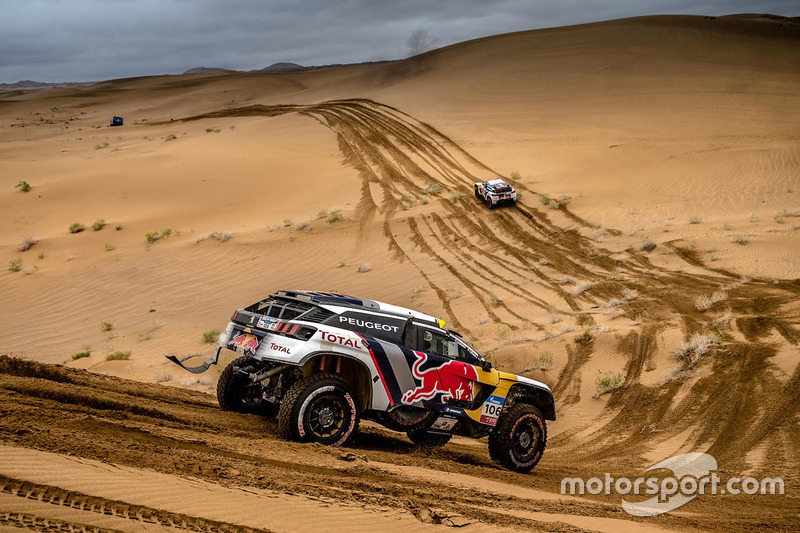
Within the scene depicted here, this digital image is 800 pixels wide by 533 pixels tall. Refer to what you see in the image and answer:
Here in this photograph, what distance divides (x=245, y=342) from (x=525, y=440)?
4.46 metres

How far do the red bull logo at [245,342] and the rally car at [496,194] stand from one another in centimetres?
2113

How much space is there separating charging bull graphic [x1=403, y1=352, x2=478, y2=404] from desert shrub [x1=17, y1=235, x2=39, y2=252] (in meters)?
21.5

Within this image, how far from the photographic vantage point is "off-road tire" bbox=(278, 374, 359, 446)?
8023mm

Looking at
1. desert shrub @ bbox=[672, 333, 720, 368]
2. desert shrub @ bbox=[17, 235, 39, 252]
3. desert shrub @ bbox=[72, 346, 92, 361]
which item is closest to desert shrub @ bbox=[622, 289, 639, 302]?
desert shrub @ bbox=[672, 333, 720, 368]

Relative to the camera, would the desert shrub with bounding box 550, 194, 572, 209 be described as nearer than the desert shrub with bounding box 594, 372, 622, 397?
No

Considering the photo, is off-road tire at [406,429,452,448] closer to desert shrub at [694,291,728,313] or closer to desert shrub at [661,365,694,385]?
desert shrub at [661,365,694,385]

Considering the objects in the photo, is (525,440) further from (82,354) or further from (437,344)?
(82,354)

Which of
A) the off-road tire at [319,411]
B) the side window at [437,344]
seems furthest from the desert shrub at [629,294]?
the off-road tire at [319,411]

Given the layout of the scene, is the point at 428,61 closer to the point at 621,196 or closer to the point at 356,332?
the point at 621,196

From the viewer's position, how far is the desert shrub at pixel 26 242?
24.7 meters

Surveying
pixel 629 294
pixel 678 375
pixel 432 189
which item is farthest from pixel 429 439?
pixel 432 189

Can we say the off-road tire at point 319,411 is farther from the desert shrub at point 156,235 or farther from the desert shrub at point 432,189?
the desert shrub at point 432,189

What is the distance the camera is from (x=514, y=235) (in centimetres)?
2580

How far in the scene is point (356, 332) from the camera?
8.73 m
